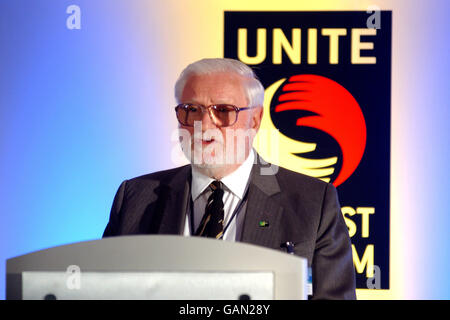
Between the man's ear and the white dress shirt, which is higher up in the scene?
the man's ear

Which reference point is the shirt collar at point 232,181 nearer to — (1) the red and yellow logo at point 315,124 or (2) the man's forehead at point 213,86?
(2) the man's forehead at point 213,86

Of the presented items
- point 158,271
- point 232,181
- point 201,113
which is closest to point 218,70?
point 201,113

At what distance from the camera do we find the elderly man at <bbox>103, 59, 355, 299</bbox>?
2072 mm

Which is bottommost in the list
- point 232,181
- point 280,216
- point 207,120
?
point 280,216

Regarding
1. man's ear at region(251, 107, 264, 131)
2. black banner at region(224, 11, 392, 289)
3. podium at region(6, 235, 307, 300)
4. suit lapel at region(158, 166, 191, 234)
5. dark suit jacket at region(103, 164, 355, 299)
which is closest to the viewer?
podium at region(6, 235, 307, 300)

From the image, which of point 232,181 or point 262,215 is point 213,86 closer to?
point 232,181

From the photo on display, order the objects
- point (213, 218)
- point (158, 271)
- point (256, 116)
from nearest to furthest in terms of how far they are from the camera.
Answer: point (158, 271), point (213, 218), point (256, 116)

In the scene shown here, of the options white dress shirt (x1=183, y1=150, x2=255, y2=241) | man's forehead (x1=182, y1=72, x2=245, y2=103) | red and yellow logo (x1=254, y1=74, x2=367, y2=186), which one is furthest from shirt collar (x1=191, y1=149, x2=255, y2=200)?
red and yellow logo (x1=254, y1=74, x2=367, y2=186)

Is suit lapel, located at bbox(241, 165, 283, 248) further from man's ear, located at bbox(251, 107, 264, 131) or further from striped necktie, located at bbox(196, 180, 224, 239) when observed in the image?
man's ear, located at bbox(251, 107, 264, 131)

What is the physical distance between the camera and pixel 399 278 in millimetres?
3711

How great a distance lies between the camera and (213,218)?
2.07 metres

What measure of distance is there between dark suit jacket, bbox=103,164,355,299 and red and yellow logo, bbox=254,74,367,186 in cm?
145

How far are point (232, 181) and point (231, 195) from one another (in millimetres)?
53
